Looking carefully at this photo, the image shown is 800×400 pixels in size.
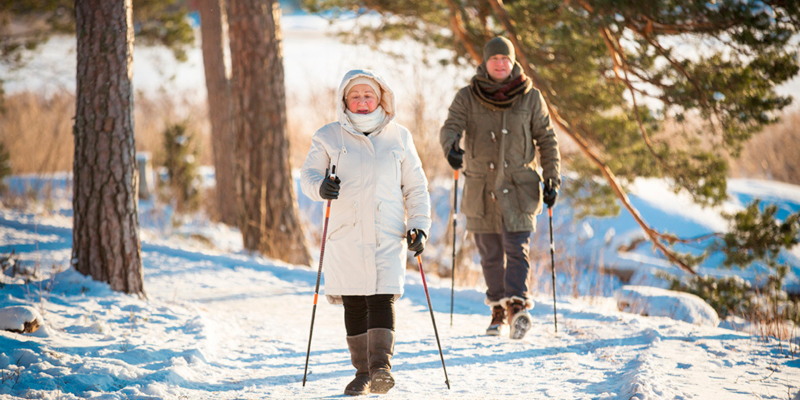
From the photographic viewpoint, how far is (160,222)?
989cm

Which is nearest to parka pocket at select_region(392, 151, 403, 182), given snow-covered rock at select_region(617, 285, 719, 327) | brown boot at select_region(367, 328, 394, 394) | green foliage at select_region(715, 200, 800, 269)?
brown boot at select_region(367, 328, 394, 394)

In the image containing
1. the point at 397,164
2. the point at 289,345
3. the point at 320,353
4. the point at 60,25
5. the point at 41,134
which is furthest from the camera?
the point at 41,134

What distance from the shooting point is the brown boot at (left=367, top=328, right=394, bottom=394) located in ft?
9.85

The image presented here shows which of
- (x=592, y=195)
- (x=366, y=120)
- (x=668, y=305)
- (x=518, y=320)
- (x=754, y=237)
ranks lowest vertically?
(x=668, y=305)

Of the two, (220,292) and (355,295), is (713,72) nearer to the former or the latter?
(355,295)

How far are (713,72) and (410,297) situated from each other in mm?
3978

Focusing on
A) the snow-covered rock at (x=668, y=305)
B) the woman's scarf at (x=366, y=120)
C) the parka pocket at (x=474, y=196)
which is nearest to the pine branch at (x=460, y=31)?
the snow-covered rock at (x=668, y=305)

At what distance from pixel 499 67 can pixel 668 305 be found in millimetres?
3273

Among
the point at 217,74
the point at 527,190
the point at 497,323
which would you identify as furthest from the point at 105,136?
the point at 217,74

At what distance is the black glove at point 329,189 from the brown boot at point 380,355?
735 millimetres

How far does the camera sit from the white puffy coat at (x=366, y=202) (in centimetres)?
311

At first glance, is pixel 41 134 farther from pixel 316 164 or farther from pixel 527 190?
pixel 527 190

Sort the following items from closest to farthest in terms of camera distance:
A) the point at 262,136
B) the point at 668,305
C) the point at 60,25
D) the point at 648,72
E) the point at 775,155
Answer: the point at 668,305
the point at 648,72
the point at 262,136
the point at 60,25
the point at 775,155

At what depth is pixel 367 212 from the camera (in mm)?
3127
